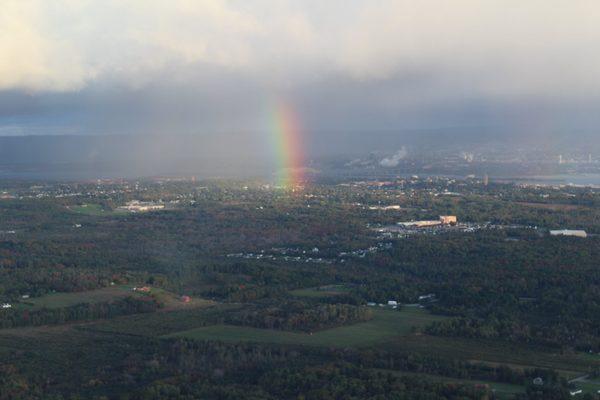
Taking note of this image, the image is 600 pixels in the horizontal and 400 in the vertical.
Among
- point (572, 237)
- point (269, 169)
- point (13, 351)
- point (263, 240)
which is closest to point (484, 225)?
point (572, 237)

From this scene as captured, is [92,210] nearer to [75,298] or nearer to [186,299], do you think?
[75,298]

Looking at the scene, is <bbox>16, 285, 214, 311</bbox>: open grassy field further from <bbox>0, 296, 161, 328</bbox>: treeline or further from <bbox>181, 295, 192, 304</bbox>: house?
<bbox>0, 296, 161, 328</bbox>: treeline

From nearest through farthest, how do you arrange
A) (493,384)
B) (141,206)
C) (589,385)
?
(589,385), (493,384), (141,206)

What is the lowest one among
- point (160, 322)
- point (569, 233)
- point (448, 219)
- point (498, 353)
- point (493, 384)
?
point (493, 384)

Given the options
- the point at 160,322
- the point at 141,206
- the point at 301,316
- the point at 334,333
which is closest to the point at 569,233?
the point at 301,316

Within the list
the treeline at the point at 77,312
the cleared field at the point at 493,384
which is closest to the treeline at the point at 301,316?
the treeline at the point at 77,312
